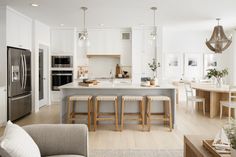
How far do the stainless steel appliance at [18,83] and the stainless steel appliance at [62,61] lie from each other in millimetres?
1773

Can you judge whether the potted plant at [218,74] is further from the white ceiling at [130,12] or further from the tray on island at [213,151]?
the tray on island at [213,151]

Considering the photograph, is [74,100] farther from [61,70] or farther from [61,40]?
[61,40]

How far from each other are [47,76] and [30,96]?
1526 millimetres

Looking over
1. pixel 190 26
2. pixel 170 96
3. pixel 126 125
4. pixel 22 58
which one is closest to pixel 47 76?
pixel 22 58

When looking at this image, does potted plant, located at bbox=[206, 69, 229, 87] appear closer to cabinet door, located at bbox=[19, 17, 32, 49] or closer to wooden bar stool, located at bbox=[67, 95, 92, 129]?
wooden bar stool, located at bbox=[67, 95, 92, 129]

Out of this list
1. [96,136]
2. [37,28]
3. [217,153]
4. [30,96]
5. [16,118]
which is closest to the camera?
[217,153]

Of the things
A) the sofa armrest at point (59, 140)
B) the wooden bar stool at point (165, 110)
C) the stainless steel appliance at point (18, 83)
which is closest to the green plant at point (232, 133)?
the sofa armrest at point (59, 140)

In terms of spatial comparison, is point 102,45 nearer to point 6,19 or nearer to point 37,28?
point 37,28

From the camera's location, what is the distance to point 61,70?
25.8 feet

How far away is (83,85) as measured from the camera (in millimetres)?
4828

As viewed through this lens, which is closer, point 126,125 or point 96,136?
point 96,136

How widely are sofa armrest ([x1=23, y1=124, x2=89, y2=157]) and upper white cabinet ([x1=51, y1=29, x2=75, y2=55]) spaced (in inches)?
232

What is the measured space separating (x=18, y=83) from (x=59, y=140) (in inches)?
144

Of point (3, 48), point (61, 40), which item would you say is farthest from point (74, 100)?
point (61, 40)
